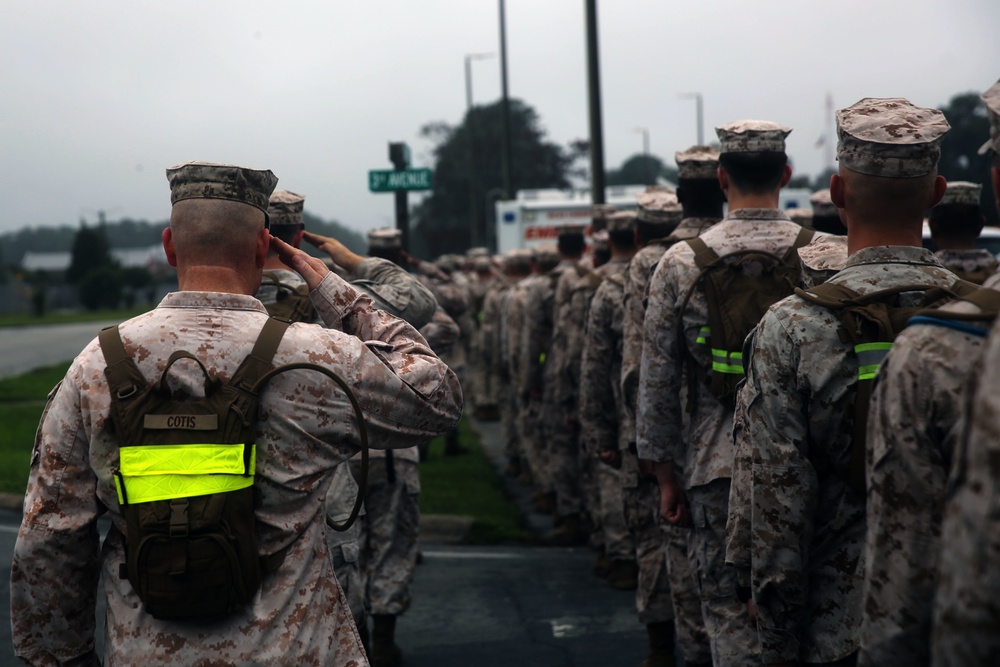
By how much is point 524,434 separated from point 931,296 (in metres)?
9.26

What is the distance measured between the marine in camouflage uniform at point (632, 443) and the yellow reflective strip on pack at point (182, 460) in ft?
8.64

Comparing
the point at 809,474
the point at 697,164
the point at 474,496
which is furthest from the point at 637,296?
the point at 474,496

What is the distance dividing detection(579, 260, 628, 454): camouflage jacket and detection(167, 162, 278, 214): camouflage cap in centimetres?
457

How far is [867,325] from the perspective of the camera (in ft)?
9.84

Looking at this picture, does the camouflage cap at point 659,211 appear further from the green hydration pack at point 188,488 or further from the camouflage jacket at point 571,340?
the green hydration pack at point 188,488

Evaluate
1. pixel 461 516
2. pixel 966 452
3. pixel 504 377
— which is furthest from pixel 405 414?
pixel 504 377

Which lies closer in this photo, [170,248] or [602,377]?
[170,248]

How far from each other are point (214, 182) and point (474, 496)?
8592 mm

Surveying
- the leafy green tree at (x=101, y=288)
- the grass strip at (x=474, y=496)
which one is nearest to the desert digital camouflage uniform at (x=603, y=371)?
the grass strip at (x=474, y=496)

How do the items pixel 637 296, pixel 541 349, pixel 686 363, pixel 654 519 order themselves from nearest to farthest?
1. pixel 686 363
2. pixel 637 296
3. pixel 654 519
4. pixel 541 349

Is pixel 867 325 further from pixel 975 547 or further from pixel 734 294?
pixel 734 294

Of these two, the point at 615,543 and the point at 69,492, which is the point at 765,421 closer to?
the point at 69,492

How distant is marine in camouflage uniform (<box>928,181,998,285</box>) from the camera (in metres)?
6.68

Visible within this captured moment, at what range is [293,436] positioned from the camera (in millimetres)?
2918
